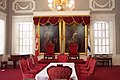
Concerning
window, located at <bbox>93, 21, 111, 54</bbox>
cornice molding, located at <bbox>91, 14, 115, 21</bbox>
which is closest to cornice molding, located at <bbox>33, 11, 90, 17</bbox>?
cornice molding, located at <bbox>91, 14, 115, 21</bbox>

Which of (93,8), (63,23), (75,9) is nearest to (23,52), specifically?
(63,23)

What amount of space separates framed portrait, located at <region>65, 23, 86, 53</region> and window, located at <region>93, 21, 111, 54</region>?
0.95 metres

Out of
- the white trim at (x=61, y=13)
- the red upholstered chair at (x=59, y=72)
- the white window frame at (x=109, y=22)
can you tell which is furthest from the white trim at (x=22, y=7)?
the red upholstered chair at (x=59, y=72)

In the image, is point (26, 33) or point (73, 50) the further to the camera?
point (26, 33)

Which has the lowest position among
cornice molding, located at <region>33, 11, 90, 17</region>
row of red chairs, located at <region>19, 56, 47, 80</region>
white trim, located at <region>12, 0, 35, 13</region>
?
row of red chairs, located at <region>19, 56, 47, 80</region>

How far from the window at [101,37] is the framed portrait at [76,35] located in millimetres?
954

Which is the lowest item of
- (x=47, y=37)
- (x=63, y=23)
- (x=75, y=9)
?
(x=47, y=37)

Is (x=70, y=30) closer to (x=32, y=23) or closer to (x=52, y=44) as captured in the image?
(x=52, y=44)

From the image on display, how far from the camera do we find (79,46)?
45.5ft

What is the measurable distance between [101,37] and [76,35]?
1.73 meters

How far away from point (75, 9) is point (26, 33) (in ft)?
12.2

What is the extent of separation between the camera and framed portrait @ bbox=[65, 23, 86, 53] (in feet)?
45.5

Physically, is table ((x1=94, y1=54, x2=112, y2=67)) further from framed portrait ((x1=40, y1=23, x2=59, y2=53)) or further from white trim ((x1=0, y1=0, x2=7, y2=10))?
white trim ((x1=0, y1=0, x2=7, y2=10))

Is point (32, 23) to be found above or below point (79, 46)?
above
